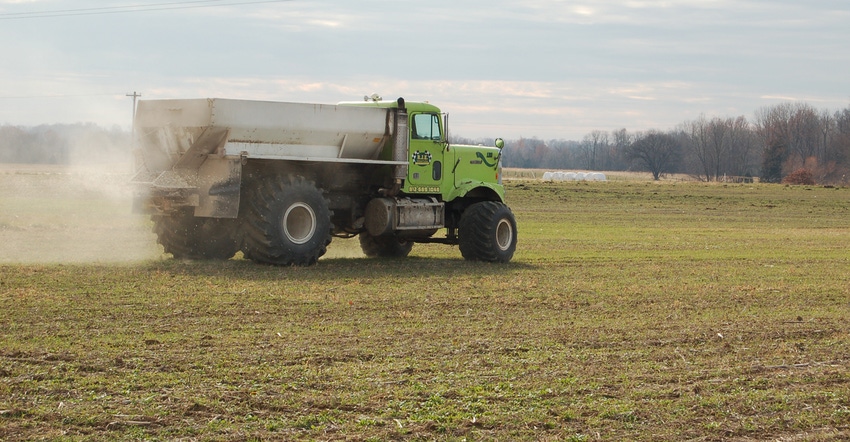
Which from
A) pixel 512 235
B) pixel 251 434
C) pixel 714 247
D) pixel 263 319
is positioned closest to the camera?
pixel 251 434

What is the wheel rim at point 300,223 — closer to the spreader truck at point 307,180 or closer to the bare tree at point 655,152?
the spreader truck at point 307,180

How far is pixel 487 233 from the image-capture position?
64.8 ft

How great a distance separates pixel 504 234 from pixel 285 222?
5.11 metres

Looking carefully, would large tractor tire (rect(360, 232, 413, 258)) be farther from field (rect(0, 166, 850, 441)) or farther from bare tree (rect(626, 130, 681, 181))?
bare tree (rect(626, 130, 681, 181))

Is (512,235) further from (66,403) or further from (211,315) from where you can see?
(66,403)

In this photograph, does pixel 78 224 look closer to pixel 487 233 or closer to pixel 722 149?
pixel 487 233

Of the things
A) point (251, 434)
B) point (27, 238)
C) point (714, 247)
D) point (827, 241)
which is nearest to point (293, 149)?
point (27, 238)

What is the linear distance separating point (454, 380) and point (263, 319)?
379cm

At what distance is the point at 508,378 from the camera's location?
9.01m

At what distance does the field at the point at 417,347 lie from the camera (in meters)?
7.55

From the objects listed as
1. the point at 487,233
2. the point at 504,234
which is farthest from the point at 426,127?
the point at 504,234

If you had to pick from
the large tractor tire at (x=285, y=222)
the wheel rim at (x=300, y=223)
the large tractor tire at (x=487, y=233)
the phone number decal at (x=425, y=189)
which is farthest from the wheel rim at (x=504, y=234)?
the wheel rim at (x=300, y=223)

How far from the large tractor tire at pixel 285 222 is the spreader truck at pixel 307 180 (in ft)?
0.07

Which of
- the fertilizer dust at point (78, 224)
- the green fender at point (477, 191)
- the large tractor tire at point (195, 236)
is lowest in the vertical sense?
the fertilizer dust at point (78, 224)
